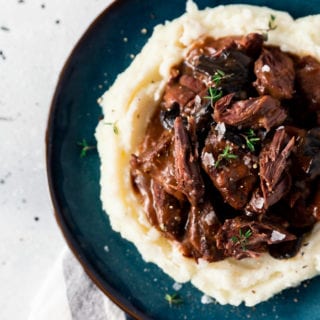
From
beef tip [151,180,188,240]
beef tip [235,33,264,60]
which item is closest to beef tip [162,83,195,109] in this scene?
beef tip [235,33,264,60]

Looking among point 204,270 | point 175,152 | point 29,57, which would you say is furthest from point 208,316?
point 29,57

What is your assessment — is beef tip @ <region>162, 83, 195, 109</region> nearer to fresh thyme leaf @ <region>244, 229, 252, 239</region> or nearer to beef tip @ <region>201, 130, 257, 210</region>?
beef tip @ <region>201, 130, 257, 210</region>

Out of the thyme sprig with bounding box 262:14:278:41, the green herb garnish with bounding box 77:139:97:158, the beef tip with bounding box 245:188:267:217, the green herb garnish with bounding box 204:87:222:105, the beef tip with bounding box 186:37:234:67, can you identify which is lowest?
the beef tip with bounding box 245:188:267:217

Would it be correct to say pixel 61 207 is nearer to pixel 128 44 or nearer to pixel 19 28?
pixel 128 44

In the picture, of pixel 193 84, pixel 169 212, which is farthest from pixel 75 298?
pixel 193 84

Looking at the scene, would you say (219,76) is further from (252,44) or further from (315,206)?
(315,206)

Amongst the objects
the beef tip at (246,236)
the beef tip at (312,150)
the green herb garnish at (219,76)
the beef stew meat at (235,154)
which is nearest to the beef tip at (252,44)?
the beef stew meat at (235,154)
